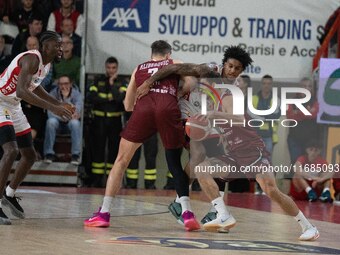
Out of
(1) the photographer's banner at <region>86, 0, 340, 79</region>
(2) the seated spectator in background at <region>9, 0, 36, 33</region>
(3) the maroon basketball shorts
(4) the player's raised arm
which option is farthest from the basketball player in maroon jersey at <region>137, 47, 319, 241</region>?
(2) the seated spectator in background at <region>9, 0, 36, 33</region>

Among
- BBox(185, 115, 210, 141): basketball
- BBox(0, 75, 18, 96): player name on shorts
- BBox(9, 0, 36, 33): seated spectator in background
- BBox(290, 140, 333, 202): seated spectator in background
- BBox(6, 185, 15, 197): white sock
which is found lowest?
BBox(290, 140, 333, 202): seated spectator in background

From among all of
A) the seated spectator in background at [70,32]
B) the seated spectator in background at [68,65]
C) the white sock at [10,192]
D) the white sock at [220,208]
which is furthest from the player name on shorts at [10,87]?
the seated spectator in background at [70,32]

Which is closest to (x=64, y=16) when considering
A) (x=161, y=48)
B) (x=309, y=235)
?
(x=161, y=48)

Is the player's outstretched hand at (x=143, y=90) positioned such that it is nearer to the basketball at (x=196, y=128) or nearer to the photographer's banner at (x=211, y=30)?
the basketball at (x=196, y=128)

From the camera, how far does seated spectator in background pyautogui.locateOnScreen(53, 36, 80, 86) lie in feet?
56.6

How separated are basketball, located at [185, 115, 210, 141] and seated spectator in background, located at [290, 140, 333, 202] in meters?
6.00

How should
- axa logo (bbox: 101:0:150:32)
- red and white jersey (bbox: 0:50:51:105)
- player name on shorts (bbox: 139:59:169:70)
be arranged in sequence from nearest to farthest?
player name on shorts (bbox: 139:59:169:70) < red and white jersey (bbox: 0:50:51:105) < axa logo (bbox: 101:0:150:32)

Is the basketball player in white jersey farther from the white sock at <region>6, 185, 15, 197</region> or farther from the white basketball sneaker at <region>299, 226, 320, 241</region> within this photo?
the white basketball sneaker at <region>299, 226, 320, 241</region>

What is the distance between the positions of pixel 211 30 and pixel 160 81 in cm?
788

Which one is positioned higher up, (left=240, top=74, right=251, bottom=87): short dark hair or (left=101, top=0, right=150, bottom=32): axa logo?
(left=101, top=0, right=150, bottom=32): axa logo

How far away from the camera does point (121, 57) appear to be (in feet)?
57.9

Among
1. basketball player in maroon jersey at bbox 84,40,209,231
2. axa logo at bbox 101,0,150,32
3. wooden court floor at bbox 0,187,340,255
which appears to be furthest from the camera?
axa logo at bbox 101,0,150,32

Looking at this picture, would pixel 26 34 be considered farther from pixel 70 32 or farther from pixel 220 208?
pixel 220 208

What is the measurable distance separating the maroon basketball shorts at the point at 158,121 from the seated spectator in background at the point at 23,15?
25.5 ft
